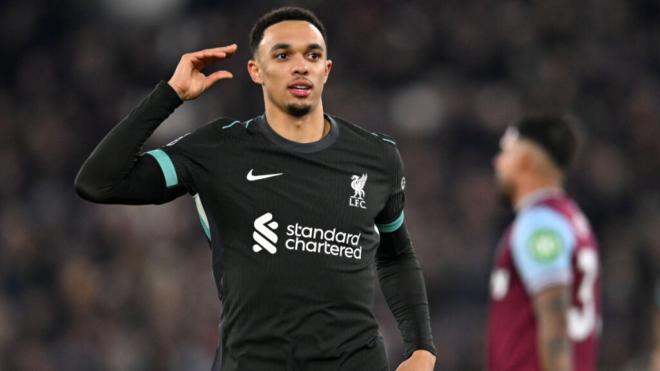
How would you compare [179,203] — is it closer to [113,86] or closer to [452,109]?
[113,86]

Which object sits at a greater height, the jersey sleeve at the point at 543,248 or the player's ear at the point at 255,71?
the player's ear at the point at 255,71

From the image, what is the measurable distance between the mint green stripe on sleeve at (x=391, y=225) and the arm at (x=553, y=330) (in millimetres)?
1137

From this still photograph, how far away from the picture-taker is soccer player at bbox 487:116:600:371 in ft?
15.9

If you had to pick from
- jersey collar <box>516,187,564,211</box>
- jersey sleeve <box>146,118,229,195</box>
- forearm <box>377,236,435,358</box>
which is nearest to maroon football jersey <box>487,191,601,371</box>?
jersey collar <box>516,187,564,211</box>

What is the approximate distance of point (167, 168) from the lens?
360 cm

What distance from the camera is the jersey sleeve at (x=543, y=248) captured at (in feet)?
16.1

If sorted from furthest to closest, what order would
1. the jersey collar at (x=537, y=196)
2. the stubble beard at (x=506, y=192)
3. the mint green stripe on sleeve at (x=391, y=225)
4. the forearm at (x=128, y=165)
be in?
the stubble beard at (x=506, y=192) → the jersey collar at (x=537, y=196) → the mint green stripe on sleeve at (x=391, y=225) → the forearm at (x=128, y=165)

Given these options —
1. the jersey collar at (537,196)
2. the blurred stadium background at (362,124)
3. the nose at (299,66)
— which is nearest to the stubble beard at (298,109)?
the nose at (299,66)

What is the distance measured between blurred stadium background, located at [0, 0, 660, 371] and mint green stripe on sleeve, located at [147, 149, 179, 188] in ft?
18.4

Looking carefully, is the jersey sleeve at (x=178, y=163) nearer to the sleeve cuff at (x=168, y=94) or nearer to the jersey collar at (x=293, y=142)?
the sleeve cuff at (x=168, y=94)

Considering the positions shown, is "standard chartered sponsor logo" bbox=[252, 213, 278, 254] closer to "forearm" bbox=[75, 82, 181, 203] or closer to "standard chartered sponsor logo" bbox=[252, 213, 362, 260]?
"standard chartered sponsor logo" bbox=[252, 213, 362, 260]

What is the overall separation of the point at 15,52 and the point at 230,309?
870 centimetres

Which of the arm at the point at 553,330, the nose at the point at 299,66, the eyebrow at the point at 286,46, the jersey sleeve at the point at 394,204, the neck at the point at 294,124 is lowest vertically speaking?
the arm at the point at 553,330

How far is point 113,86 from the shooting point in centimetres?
1118
